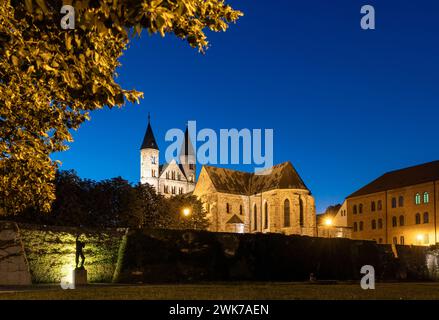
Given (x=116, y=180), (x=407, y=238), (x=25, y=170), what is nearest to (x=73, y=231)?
(x=25, y=170)

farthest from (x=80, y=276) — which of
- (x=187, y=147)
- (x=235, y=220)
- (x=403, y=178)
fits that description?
(x=187, y=147)

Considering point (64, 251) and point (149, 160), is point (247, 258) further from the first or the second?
point (149, 160)

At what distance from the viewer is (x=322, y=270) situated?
3700 cm

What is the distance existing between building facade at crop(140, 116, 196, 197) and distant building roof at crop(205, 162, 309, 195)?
4653 centimetres

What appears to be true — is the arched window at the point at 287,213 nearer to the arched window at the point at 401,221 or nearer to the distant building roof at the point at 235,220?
the distant building roof at the point at 235,220

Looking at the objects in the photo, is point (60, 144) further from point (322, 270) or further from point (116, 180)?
point (116, 180)

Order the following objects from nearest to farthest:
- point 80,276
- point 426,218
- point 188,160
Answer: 1. point 80,276
2. point 426,218
3. point 188,160

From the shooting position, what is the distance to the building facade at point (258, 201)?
281ft

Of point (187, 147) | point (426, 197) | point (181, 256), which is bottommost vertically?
point (181, 256)

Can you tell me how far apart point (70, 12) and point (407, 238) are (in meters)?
83.0

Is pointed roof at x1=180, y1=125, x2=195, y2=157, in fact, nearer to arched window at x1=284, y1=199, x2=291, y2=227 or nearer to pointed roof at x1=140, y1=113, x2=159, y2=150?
pointed roof at x1=140, y1=113, x2=159, y2=150

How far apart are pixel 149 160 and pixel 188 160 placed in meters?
16.5

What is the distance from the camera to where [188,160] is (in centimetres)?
15662

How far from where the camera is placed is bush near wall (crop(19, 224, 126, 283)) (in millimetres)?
26578
